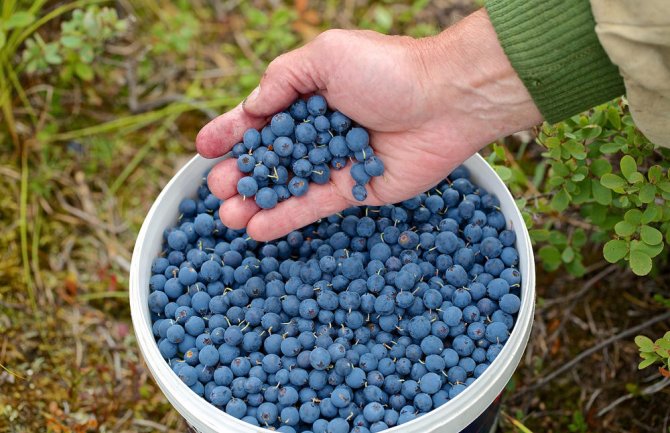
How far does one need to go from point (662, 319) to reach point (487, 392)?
0.90m

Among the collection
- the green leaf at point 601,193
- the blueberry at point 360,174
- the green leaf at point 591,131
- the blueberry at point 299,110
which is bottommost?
the green leaf at point 601,193

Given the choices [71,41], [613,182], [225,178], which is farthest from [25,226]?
[613,182]

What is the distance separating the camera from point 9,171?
2.35 metres

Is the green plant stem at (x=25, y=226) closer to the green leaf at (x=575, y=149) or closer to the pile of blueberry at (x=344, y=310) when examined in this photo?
the pile of blueberry at (x=344, y=310)

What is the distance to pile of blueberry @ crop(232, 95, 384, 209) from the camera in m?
1.57

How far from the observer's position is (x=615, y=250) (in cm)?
158

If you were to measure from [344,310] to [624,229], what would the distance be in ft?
2.15

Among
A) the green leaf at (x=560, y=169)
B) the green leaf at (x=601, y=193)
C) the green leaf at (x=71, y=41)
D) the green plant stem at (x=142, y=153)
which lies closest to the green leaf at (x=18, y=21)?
the green leaf at (x=71, y=41)

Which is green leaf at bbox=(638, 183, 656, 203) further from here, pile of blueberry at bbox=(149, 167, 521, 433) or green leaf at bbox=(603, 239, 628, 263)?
pile of blueberry at bbox=(149, 167, 521, 433)

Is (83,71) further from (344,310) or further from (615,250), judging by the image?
(615,250)

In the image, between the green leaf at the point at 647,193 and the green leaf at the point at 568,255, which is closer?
the green leaf at the point at 647,193

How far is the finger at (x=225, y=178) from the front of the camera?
165 cm

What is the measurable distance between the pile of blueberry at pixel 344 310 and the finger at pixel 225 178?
11cm

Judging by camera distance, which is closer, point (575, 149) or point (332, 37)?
point (332, 37)
